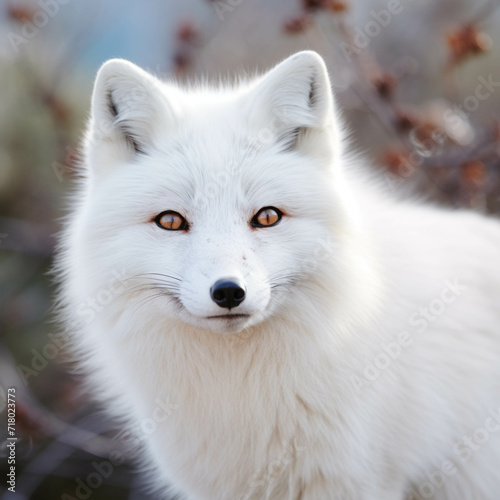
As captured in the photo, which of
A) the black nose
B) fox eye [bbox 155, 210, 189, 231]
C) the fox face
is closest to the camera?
the black nose

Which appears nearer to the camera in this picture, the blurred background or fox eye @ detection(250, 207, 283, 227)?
fox eye @ detection(250, 207, 283, 227)

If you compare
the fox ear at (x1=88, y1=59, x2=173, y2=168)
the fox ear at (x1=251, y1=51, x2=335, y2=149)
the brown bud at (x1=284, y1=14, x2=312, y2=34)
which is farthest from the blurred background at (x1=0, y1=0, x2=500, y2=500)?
the fox ear at (x1=251, y1=51, x2=335, y2=149)

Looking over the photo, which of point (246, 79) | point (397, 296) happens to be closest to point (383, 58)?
point (246, 79)

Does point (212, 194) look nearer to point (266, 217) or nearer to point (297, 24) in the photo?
point (266, 217)

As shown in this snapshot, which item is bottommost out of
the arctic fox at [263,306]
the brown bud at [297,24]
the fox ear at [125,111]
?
the arctic fox at [263,306]

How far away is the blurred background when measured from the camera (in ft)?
11.8

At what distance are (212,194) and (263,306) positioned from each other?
0.44 m

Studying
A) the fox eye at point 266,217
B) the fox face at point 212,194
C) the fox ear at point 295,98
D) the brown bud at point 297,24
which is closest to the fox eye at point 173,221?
the fox face at point 212,194

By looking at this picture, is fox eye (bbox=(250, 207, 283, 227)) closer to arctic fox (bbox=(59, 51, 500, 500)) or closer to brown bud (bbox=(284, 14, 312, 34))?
arctic fox (bbox=(59, 51, 500, 500))

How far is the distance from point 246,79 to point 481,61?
570 cm

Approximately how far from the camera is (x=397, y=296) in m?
2.38

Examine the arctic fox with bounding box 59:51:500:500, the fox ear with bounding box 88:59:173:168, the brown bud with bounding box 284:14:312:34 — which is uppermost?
the brown bud with bounding box 284:14:312:34

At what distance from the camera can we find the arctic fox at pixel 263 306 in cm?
198

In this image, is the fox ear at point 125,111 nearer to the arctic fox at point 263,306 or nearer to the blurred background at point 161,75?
the arctic fox at point 263,306
